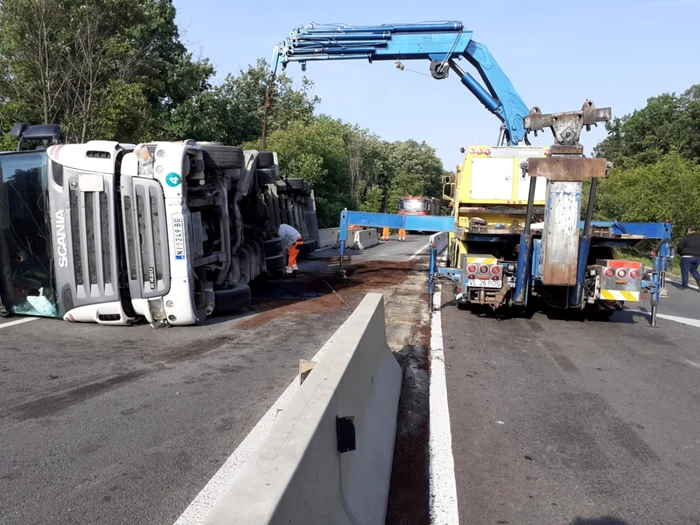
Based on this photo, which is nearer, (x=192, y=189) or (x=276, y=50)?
(x=192, y=189)

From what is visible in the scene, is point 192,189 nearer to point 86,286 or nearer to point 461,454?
point 86,286

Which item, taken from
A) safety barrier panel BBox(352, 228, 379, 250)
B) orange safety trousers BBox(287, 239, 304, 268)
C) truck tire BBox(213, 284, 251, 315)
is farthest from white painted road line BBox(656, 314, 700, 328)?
safety barrier panel BBox(352, 228, 379, 250)

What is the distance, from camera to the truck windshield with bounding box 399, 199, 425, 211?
142 feet

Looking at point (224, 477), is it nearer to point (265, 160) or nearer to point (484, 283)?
point (484, 283)

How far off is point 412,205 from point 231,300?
34.4 meters

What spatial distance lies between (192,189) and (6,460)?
5.33 m

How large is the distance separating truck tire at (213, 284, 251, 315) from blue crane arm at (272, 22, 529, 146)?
8348mm

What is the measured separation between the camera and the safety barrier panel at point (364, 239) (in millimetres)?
26766

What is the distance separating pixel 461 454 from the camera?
15.1 ft

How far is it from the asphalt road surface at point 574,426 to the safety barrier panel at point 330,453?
604 mm

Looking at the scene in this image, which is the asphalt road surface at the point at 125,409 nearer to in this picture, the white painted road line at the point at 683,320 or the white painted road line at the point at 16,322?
the white painted road line at the point at 16,322

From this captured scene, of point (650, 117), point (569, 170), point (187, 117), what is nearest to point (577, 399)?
point (569, 170)

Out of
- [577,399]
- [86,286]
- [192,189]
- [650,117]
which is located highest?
[650,117]

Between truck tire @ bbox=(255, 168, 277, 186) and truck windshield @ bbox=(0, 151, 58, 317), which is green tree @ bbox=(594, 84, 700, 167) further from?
truck windshield @ bbox=(0, 151, 58, 317)
